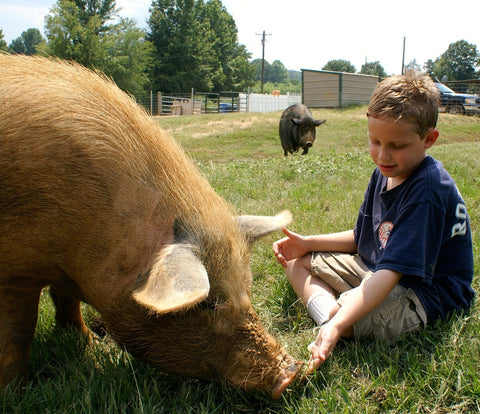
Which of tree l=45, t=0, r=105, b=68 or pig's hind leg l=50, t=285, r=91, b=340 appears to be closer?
pig's hind leg l=50, t=285, r=91, b=340

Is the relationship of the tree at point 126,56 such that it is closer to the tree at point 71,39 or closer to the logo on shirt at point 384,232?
the tree at point 71,39

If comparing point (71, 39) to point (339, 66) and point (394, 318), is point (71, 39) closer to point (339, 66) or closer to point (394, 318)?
point (394, 318)

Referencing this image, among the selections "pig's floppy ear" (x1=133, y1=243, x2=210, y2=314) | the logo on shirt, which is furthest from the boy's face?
"pig's floppy ear" (x1=133, y1=243, x2=210, y2=314)

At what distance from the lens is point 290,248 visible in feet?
10.7

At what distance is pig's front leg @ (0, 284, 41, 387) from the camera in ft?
7.64

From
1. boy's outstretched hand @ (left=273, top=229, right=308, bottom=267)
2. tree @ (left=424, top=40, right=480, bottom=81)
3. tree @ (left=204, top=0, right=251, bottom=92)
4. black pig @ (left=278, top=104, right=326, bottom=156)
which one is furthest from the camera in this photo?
tree @ (left=424, top=40, right=480, bottom=81)

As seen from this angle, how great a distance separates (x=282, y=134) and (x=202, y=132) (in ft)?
18.0

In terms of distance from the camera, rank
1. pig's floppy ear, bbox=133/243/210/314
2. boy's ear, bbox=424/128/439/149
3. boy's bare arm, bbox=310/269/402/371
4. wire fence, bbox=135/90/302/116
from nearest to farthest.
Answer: pig's floppy ear, bbox=133/243/210/314 < boy's bare arm, bbox=310/269/402/371 < boy's ear, bbox=424/128/439/149 < wire fence, bbox=135/90/302/116

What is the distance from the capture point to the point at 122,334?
2230mm

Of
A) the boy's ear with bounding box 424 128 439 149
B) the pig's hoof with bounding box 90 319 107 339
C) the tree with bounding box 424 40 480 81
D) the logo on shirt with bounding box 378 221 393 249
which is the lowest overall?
the pig's hoof with bounding box 90 319 107 339

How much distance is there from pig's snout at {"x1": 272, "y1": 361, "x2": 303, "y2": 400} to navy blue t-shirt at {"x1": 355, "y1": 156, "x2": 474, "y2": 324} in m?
0.65

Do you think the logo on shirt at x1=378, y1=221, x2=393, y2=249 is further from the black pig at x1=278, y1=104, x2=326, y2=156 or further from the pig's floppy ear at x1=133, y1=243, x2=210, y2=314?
the black pig at x1=278, y1=104, x2=326, y2=156

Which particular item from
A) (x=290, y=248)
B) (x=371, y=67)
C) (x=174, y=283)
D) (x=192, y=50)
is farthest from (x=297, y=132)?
(x=371, y=67)

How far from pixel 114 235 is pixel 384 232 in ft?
4.90
